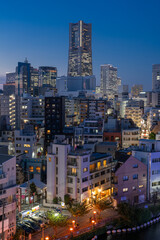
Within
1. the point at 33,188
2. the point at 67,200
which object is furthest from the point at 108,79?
the point at 67,200

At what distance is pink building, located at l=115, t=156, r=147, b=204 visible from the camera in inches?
755

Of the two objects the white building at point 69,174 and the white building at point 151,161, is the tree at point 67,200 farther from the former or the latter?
the white building at point 151,161

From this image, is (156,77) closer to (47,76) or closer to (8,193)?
(47,76)

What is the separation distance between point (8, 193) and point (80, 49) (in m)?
142

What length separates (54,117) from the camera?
38.3m

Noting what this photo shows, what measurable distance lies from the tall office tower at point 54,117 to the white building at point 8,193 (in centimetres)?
2289

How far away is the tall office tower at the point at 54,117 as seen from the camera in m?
37.5

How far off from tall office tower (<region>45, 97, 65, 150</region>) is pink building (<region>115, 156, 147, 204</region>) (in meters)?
18.7

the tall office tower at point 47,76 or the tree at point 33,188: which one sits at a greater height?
the tall office tower at point 47,76

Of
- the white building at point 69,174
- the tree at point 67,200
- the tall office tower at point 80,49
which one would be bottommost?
the tree at point 67,200

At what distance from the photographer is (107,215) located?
17.7 meters

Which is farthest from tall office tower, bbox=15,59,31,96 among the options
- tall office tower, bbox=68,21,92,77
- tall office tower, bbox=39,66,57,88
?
tall office tower, bbox=68,21,92,77

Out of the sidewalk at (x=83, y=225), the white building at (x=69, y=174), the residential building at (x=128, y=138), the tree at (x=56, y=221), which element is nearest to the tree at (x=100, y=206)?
the sidewalk at (x=83, y=225)

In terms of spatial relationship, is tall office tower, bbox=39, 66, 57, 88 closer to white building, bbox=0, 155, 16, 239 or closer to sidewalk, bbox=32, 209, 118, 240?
sidewalk, bbox=32, 209, 118, 240
